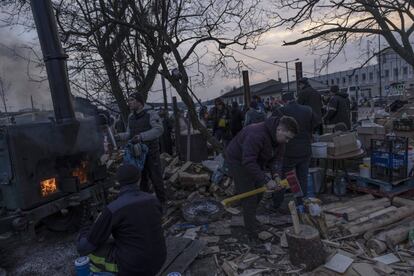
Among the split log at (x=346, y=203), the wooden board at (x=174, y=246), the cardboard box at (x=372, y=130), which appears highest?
the cardboard box at (x=372, y=130)

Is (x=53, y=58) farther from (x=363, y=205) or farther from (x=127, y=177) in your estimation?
(x=363, y=205)

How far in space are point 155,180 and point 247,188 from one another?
6.05 ft

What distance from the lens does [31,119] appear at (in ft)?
17.2

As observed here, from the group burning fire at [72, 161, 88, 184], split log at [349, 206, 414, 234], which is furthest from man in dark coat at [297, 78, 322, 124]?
burning fire at [72, 161, 88, 184]

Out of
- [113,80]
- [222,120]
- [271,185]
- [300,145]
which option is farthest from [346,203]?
[113,80]

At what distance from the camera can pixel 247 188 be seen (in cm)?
434

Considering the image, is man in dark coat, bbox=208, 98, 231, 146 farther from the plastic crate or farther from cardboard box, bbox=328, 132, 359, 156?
the plastic crate

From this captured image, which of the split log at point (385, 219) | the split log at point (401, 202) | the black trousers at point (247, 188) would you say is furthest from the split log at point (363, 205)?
the black trousers at point (247, 188)

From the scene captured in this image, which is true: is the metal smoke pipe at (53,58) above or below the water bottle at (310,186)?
above

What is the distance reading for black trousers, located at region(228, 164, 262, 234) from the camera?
4.31 m

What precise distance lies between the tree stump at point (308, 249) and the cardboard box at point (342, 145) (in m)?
2.74

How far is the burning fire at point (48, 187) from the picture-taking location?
4.34m

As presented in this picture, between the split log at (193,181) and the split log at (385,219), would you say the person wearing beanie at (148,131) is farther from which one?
the split log at (385,219)

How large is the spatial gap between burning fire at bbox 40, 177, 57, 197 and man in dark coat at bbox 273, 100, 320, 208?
326 cm
